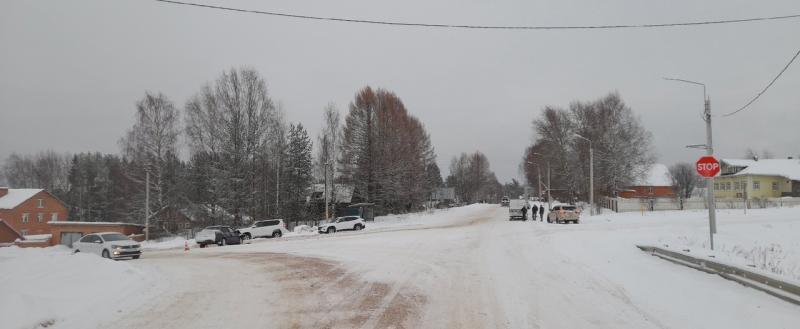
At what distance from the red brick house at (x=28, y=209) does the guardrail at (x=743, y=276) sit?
87.7 metres

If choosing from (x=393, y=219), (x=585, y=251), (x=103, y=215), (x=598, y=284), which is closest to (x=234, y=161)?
(x=393, y=219)

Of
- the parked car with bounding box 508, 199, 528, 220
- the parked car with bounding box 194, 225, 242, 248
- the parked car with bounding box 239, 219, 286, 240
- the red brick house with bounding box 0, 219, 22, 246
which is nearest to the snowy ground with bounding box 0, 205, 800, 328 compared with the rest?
the parked car with bounding box 194, 225, 242, 248

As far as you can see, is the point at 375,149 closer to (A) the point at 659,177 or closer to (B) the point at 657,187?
(B) the point at 657,187

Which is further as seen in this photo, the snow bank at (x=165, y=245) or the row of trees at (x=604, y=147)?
the row of trees at (x=604, y=147)

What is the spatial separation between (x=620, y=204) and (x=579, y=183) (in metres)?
13.6

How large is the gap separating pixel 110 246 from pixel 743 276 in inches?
1030

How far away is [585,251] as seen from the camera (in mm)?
19047

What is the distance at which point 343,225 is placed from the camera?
147 ft

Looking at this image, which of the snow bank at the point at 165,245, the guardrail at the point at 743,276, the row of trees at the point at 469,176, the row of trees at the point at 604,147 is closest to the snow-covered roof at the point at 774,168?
the row of trees at the point at 604,147

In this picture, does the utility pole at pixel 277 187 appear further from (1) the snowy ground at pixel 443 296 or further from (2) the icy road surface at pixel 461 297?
(2) the icy road surface at pixel 461 297

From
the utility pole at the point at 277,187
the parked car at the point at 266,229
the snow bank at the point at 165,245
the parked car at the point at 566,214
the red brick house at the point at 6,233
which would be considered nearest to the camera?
the parked car at the point at 566,214

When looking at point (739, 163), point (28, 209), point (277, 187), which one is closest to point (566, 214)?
point (277, 187)

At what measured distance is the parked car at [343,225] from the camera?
143 ft

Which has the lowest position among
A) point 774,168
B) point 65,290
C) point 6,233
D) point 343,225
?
point 6,233
